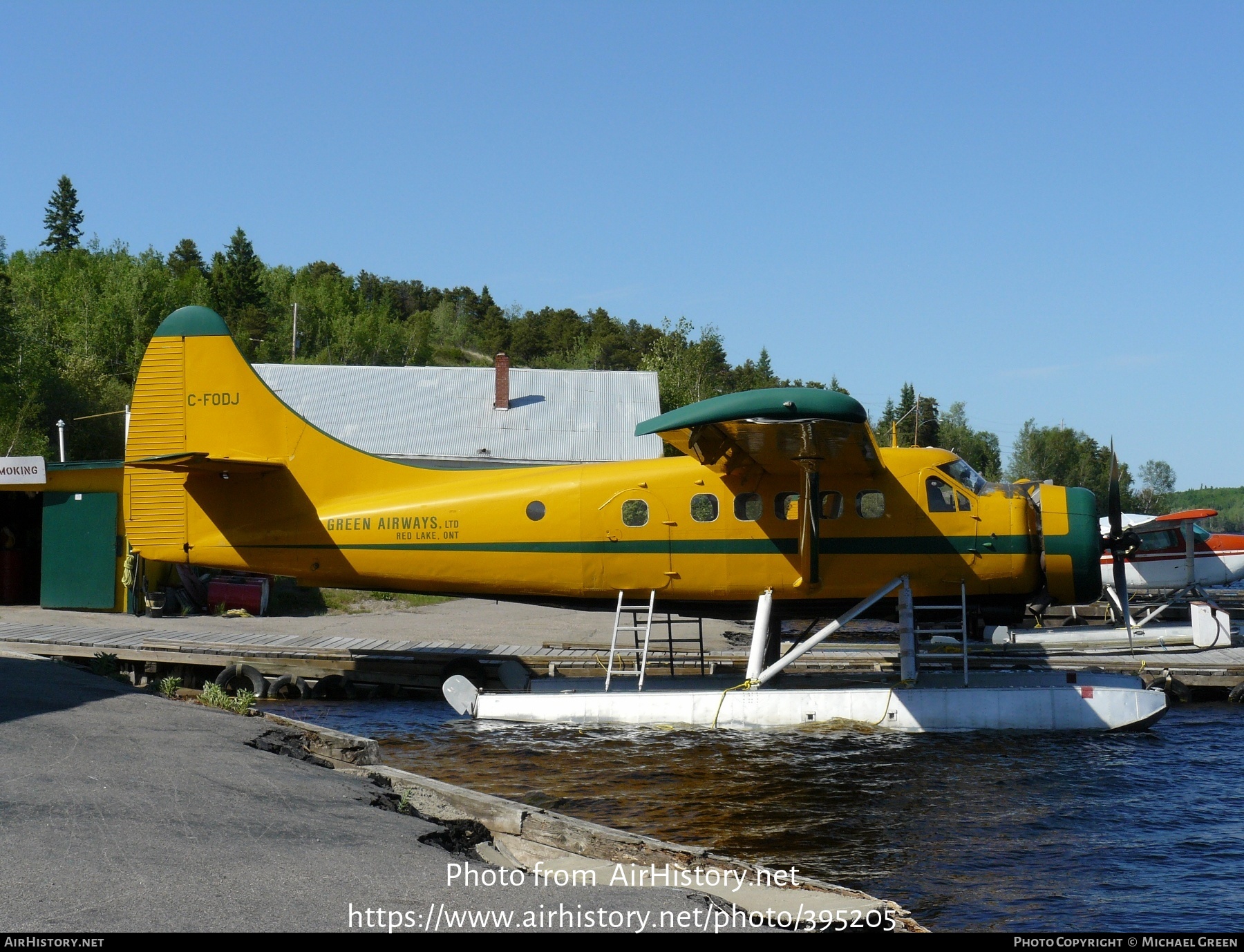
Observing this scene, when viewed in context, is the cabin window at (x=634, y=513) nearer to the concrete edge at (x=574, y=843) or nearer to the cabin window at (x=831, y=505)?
the cabin window at (x=831, y=505)

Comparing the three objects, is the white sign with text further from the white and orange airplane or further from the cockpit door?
the white and orange airplane

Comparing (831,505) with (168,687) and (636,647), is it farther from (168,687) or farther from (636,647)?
(168,687)

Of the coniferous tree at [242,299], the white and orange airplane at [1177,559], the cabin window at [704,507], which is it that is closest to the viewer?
the cabin window at [704,507]

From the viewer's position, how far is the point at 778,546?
41.2 feet

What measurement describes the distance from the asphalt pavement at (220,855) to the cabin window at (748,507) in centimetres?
605

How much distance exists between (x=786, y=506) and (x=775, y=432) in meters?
2.03

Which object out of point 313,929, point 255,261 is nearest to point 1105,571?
point 313,929

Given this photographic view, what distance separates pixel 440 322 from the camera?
111m

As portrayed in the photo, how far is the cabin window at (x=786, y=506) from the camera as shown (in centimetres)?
1252

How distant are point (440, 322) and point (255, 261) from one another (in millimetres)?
24984

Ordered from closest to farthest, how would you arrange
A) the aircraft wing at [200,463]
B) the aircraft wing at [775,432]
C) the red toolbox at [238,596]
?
the aircraft wing at [775,432] → the aircraft wing at [200,463] → the red toolbox at [238,596]

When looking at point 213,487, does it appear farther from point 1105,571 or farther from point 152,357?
point 1105,571

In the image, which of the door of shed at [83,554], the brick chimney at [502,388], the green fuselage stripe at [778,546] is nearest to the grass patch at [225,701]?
the green fuselage stripe at [778,546]

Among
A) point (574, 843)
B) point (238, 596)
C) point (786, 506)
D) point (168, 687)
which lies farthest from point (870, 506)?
point (238, 596)
